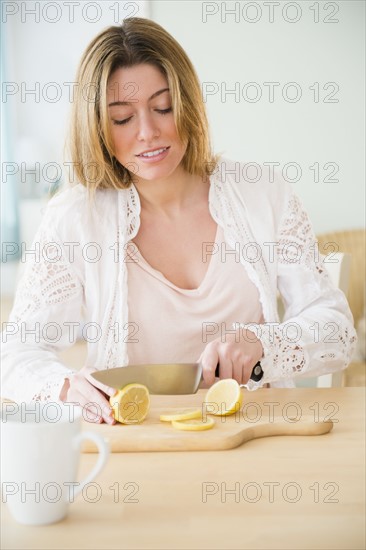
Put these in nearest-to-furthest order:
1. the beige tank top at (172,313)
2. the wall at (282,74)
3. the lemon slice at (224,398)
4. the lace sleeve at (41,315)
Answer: the lemon slice at (224,398) → the lace sleeve at (41,315) → the beige tank top at (172,313) → the wall at (282,74)

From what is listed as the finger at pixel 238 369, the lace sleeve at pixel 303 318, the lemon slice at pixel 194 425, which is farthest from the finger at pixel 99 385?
the lace sleeve at pixel 303 318

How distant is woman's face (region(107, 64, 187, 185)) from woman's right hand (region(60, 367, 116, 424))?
0.47 m

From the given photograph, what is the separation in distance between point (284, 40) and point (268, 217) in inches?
75.7

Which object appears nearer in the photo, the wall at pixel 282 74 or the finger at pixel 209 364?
the finger at pixel 209 364

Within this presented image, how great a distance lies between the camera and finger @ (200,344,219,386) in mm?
1194

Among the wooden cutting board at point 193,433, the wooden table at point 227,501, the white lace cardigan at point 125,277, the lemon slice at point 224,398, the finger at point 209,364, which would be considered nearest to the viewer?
the wooden table at point 227,501

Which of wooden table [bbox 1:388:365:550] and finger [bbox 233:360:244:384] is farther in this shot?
finger [bbox 233:360:244:384]

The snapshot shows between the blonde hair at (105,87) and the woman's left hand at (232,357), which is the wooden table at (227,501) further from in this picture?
the blonde hair at (105,87)

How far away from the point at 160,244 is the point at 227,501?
2.75 feet

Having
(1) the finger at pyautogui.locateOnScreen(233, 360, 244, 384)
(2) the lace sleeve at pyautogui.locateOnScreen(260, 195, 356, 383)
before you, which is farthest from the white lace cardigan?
(1) the finger at pyautogui.locateOnScreen(233, 360, 244, 384)

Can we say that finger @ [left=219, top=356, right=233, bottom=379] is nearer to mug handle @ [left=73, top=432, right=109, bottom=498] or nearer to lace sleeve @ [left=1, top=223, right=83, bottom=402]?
lace sleeve @ [left=1, top=223, right=83, bottom=402]

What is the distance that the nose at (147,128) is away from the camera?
4.71ft

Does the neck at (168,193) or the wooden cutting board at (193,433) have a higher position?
the neck at (168,193)

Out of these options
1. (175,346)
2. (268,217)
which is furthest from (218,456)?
(268,217)
